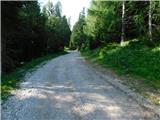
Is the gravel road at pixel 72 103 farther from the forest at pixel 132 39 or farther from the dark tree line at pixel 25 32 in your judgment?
the dark tree line at pixel 25 32

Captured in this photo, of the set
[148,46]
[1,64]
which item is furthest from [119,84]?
[148,46]

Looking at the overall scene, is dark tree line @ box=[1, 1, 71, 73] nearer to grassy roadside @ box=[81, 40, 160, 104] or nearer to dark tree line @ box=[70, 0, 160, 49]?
dark tree line @ box=[70, 0, 160, 49]

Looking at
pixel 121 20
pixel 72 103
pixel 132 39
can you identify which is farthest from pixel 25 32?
pixel 72 103

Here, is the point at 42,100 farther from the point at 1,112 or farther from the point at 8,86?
the point at 8,86

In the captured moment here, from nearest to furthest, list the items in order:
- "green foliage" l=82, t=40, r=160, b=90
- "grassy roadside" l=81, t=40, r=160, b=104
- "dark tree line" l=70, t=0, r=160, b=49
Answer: "grassy roadside" l=81, t=40, r=160, b=104, "green foliage" l=82, t=40, r=160, b=90, "dark tree line" l=70, t=0, r=160, b=49

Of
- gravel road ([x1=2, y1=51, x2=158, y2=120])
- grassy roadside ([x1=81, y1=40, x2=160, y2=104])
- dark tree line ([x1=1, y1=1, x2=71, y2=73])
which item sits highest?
dark tree line ([x1=1, y1=1, x2=71, y2=73])

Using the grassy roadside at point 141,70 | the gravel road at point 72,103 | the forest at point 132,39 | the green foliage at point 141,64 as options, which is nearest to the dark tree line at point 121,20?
the forest at point 132,39

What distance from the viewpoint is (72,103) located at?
35.3 ft

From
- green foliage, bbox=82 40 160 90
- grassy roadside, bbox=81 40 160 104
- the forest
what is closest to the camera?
grassy roadside, bbox=81 40 160 104

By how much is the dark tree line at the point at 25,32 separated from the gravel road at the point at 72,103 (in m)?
6.03

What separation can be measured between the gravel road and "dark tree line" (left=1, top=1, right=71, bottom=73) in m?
6.03

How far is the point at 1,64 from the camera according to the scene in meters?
19.7

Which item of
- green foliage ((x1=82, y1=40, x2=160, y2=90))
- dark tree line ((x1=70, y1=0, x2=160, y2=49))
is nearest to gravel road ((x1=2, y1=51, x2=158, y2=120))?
green foliage ((x1=82, y1=40, x2=160, y2=90))

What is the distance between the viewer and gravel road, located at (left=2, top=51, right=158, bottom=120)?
933 cm
